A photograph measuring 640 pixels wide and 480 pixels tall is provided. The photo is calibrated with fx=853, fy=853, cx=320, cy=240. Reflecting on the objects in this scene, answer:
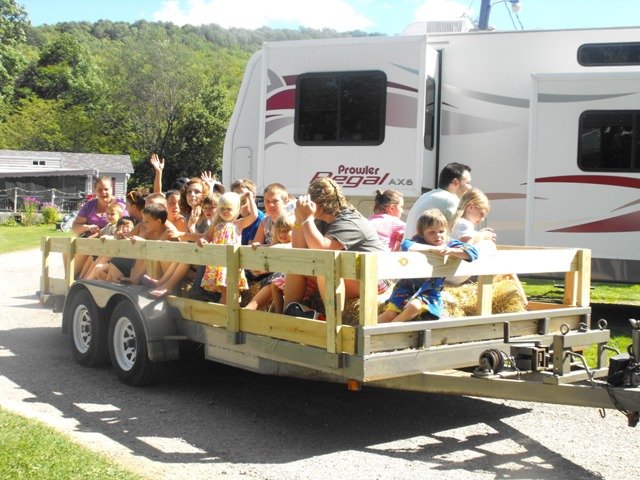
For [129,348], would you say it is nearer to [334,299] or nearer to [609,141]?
[334,299]

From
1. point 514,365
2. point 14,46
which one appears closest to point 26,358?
point 514,365

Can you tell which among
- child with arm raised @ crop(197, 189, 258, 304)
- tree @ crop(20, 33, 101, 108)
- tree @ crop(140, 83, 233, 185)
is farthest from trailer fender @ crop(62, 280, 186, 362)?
tree @ crop(20, 33, 101, 108)

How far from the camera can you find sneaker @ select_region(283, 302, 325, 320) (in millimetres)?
5734

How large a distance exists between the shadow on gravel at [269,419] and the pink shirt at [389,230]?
1252mm

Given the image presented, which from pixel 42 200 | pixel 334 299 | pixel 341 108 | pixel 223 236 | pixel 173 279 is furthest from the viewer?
pixel 42 200

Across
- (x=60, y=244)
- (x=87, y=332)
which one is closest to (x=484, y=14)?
(x=60, y=244)

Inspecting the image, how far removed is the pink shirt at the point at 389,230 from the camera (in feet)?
23.6

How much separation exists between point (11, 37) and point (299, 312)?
175ft

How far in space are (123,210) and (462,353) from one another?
4899mm

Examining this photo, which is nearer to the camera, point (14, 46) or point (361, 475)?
point (361, 475)

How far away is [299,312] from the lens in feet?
18.9

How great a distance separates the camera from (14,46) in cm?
5438

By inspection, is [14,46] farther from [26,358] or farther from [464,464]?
[464,464]

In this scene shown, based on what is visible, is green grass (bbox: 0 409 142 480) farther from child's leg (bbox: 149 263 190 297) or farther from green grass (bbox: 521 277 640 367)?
green grass (bbox: 521 277 640 367)
